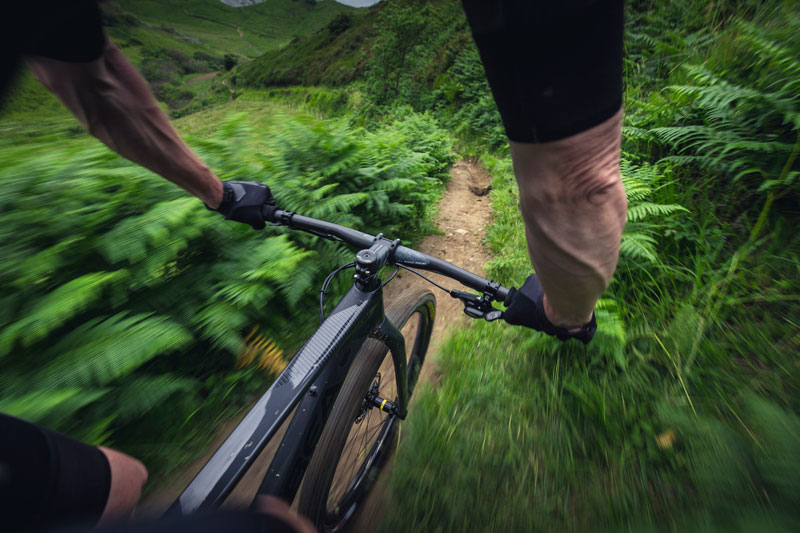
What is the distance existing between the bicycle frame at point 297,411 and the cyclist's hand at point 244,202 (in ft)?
2.19

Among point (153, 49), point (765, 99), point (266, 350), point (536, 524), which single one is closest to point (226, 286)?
point (266, 350)

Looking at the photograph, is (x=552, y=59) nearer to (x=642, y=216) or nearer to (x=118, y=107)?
(x=118, y=107)

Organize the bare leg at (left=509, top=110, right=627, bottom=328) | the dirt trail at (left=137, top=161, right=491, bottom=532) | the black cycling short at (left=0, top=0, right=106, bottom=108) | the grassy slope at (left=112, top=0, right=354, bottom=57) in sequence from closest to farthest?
the black cycling short at (left=0, top=0, right=106, bottom=108), the bare leg at (left=509, top=110, right=627, bottom=328), the dirt trail at (left=137, top=161, right=491, bottom=532), the grassy slope at (left=112, top=0, right=354, bottom=57)

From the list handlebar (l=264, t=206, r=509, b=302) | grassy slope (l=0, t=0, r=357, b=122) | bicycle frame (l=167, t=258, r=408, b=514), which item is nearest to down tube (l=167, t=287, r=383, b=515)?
bicycle frame (l=167, t=258, r=408, b=514)

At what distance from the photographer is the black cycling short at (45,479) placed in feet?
2.10

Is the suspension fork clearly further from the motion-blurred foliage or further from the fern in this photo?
the fern

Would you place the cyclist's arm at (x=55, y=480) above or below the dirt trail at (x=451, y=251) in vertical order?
above

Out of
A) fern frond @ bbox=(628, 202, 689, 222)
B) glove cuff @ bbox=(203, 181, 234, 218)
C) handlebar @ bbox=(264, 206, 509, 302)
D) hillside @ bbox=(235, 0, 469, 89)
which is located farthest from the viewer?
hillside @ bbox=(235, 0, 469, 89)

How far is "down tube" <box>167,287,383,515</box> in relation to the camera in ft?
2.78

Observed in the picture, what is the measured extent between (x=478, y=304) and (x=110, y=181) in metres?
3.03

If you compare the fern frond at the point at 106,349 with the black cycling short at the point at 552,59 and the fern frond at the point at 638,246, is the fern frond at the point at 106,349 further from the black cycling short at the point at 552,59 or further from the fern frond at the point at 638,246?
the fern frond at the point at 638,246

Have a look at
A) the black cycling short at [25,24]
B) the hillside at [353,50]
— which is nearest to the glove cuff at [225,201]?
the black cycling short at [25,24]

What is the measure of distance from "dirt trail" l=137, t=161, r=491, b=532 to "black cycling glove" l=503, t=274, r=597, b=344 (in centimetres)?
116

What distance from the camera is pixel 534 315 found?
112cm
